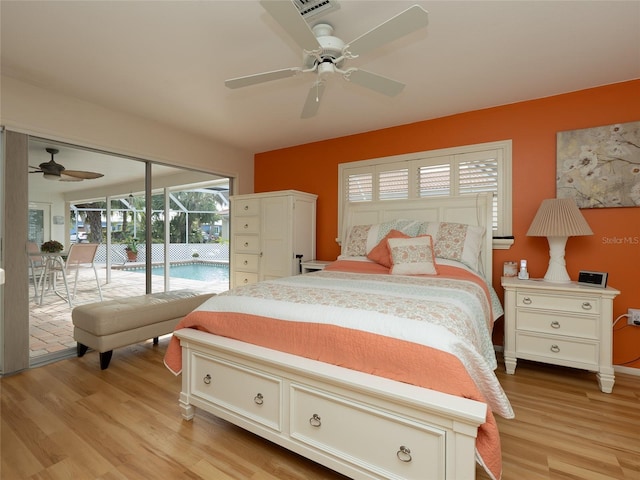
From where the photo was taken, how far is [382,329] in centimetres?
132

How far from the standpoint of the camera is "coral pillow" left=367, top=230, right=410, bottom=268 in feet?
9.14

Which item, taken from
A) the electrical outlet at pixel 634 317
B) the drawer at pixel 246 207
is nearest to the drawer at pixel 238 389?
the drawer at pixel 246 207

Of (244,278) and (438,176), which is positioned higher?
(438,176)

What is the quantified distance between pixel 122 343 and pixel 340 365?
219 cm

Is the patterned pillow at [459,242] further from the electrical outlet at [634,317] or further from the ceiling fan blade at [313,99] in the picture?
the ceiling fan blade at [313,99]

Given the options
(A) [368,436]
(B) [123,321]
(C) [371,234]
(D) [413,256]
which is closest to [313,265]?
(C) [371,234]

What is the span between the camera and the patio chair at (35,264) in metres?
2.69

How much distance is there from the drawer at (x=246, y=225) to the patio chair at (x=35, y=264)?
80.4 inches

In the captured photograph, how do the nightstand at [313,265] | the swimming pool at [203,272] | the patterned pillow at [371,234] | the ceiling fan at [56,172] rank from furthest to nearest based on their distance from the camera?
the swimming pool at [203,272] < the nightstand at [313,265] < the patterned pillow at [371,234] < the ceiling fan at [56,172]

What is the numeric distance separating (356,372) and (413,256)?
142cm

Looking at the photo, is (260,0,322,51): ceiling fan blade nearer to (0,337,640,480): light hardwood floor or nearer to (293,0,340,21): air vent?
(293,0,340,21): air vent

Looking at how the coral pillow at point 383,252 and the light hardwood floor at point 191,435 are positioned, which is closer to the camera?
the light hardwood floor at point 191,435

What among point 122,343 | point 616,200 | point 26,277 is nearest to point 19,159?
point 26,277

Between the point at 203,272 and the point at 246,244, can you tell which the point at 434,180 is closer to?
the point at 246,244
